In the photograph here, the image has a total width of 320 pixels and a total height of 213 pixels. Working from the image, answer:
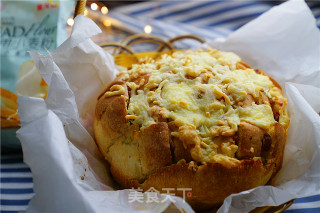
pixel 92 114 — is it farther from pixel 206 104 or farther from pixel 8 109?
pixel 206 104

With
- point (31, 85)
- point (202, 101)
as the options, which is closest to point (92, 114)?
point (31, 85)

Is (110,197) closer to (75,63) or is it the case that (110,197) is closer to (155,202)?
(155,202)

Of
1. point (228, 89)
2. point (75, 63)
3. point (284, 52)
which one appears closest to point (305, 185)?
point (228, 89)

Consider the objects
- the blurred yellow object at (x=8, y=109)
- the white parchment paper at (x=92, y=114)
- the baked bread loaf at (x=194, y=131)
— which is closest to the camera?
the white parchment paper at (x=92, y=114)

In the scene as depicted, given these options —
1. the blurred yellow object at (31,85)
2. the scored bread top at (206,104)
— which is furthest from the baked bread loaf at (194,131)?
the blurred yellow object at (31,85)

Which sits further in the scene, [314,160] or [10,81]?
[10,81]

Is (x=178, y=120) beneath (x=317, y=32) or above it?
beneath

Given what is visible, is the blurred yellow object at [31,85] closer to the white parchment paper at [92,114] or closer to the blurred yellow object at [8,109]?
the blurred yellow object at [8,109]
